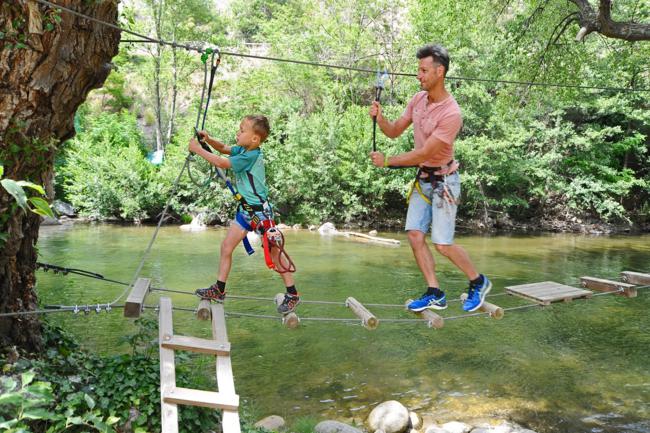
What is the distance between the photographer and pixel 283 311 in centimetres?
484

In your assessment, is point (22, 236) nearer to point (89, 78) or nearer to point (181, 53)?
point (89, 78)

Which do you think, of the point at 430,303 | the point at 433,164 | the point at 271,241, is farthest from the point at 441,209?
the point at 271,241

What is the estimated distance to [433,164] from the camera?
4.46m

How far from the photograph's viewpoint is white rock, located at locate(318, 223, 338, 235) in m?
23.2

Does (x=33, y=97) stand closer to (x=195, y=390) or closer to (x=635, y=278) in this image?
(x=195, y=390)

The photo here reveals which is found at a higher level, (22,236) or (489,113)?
(489,113)

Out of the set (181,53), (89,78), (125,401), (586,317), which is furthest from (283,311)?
(181,53)

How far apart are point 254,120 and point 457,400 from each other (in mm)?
4891

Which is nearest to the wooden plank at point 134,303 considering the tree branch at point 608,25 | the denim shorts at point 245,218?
the denim shorts at point 245,218

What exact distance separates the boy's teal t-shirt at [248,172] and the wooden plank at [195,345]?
126 cm

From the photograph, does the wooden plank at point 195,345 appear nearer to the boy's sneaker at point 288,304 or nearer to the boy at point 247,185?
the boy at point 247,185

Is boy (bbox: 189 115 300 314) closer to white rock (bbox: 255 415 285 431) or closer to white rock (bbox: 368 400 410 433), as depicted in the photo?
white rock (bbox: 255 415 285 431)

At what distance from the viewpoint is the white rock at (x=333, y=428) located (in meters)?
6.12

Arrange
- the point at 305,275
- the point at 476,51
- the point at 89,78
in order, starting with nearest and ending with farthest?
the point at 89,78 → the point at 305,275 → the point at 476,51
